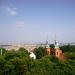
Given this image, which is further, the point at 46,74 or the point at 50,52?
the point at 50,52

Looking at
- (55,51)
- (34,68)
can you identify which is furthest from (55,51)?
(34,68)

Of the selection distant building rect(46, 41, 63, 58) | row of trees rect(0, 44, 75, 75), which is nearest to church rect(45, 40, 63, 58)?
distant building rect(46, 41, 63, 58)

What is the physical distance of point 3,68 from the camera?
19156 mm

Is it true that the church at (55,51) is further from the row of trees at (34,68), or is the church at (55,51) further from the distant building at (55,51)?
the row of trees at (34,68)

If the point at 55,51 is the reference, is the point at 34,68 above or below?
below

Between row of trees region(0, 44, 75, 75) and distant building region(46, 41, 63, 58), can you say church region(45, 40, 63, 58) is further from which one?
row of trees region(0, 44, 75, 75)

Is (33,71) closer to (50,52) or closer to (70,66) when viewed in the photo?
(70,66)

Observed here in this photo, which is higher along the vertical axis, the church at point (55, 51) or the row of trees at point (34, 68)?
the church at point (55, 51)

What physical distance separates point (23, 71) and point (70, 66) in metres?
4.00

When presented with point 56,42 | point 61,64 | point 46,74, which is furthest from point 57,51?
point 46,74

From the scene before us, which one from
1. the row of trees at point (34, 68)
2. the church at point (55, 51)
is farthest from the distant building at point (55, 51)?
the row of trees at point (34, 68)

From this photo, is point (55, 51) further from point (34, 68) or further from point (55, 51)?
point (34, 68)

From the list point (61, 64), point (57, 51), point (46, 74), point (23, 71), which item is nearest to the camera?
point (46, 74)

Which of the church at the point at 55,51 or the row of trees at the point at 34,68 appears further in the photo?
the church at the point at 55,51
